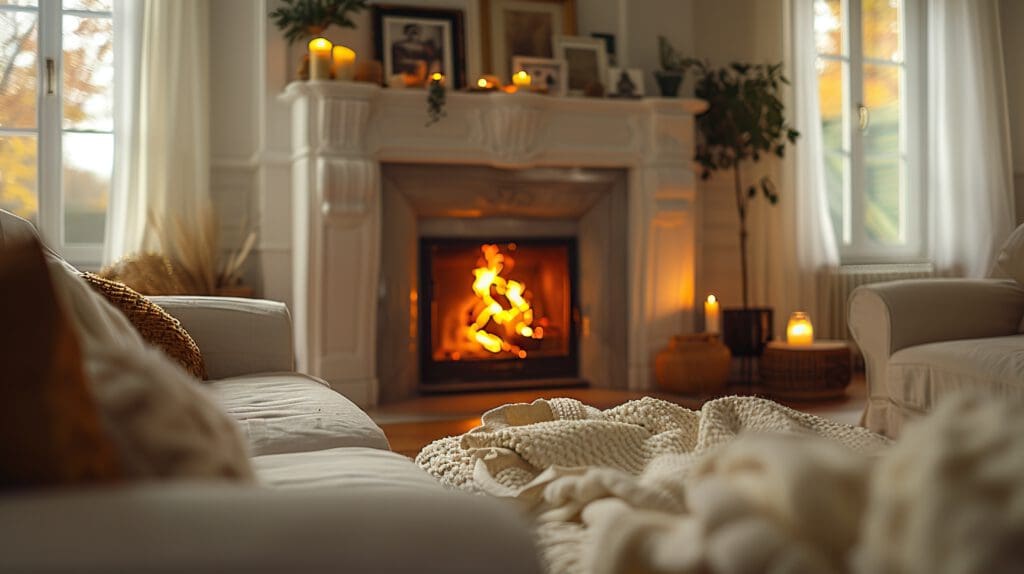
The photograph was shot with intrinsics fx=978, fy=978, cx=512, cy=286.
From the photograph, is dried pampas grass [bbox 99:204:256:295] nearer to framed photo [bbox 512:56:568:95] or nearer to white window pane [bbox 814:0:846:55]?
framed photo [bbox 512:56:568:95]

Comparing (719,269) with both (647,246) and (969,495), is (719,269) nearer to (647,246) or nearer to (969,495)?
(647,246)

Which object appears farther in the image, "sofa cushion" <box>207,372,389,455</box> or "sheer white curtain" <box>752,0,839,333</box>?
"sheer white curtain" <box>752,0,839,333</box>

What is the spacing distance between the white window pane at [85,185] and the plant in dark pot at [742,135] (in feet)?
9.08

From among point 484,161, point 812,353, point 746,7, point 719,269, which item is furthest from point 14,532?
point 746,7

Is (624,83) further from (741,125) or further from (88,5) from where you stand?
(88,5)

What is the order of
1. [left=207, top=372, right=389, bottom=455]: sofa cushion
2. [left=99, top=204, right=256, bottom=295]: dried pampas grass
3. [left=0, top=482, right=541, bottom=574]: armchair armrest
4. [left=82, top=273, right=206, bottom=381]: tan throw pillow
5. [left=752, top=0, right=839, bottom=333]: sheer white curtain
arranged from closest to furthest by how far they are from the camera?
[left=0, top=482, right=541, bottom=574]: armchair armrest → [left=207, top=372, right=389, bottom=455]: sofa cushion → [left=82, top=273, right=206, bottom=381]: tan throw pillow → [left=99, top=204, right=256, bottom=295]: dried pampas grass → [left=752, top=0, right=839, bottom=333]: sheer white curtain

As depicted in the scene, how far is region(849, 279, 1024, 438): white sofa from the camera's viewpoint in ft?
9.30

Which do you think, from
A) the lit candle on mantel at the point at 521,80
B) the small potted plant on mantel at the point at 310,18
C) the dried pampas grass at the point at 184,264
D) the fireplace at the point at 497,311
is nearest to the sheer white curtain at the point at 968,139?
the fireplace at the point at 497,311

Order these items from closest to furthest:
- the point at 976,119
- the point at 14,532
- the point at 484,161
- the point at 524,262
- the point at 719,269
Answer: the point at 14,532 < the point at 484,161 < the point at 524,262 < the point at 719,269 < the point at 976,119

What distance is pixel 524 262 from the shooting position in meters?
4.70

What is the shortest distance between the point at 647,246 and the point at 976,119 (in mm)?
2302

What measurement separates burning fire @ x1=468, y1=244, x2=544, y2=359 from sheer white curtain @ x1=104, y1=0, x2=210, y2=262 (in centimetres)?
129

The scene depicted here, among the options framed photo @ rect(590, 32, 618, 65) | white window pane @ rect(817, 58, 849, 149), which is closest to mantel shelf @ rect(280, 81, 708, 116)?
framed photo @ rect(590, 32, 618, 65)

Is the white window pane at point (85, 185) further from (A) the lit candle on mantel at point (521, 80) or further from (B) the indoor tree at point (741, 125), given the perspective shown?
(B) the indoor tree at point (741, 125)
